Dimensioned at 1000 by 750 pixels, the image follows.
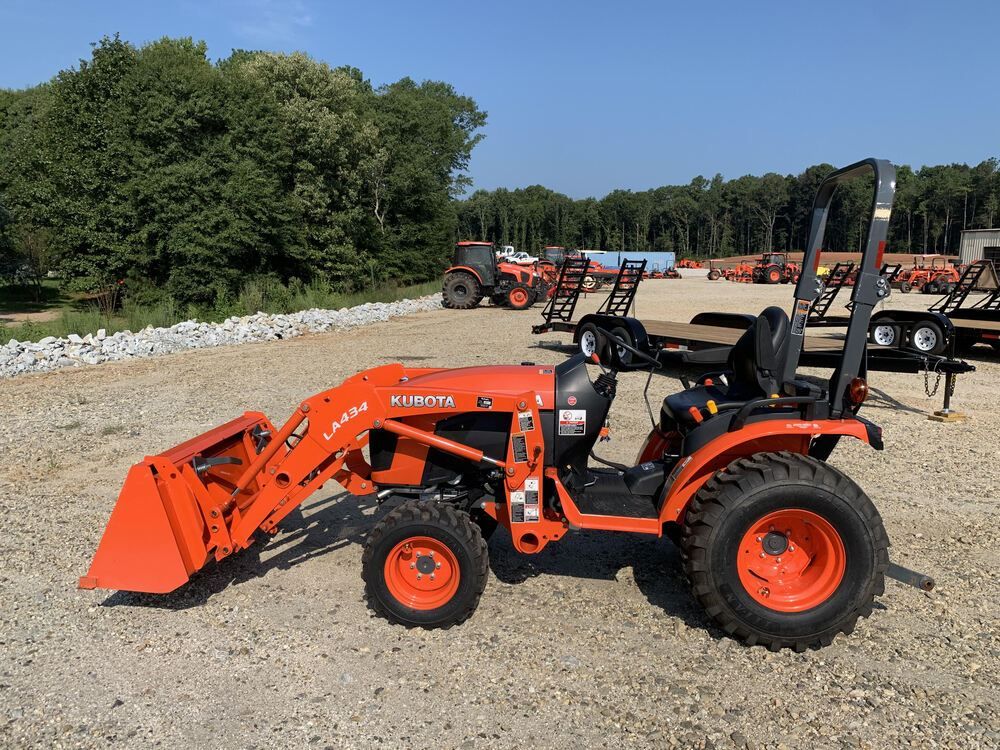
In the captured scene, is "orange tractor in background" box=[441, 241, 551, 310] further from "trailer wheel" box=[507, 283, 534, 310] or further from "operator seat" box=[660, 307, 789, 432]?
"operator seat" box=[660, 307, 789, 432]

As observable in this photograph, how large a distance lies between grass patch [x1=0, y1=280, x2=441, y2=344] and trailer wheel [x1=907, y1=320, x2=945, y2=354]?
1507cm

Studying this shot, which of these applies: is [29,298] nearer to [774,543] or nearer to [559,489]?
[559,489]

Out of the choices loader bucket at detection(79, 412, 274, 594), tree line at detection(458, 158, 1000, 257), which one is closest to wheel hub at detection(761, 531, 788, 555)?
loader bucket at detection(79, 412, 274, 594)

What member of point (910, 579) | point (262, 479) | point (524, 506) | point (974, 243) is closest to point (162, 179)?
point (262, 479)

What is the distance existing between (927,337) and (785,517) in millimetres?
10173

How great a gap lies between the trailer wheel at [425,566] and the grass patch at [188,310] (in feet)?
39.5

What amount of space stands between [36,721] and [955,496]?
240 inches

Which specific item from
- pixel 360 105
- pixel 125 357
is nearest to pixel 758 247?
Answer: pixel 360 105

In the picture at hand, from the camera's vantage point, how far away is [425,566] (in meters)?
3.43

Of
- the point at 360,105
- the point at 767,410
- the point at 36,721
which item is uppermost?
the point at 360,105

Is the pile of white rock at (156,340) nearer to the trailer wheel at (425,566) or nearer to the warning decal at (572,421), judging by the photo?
the trailer wheel at (425,566)

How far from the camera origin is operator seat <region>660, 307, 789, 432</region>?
12.0 feet

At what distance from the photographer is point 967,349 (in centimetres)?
1247

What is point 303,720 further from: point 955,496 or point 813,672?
point 955,496
